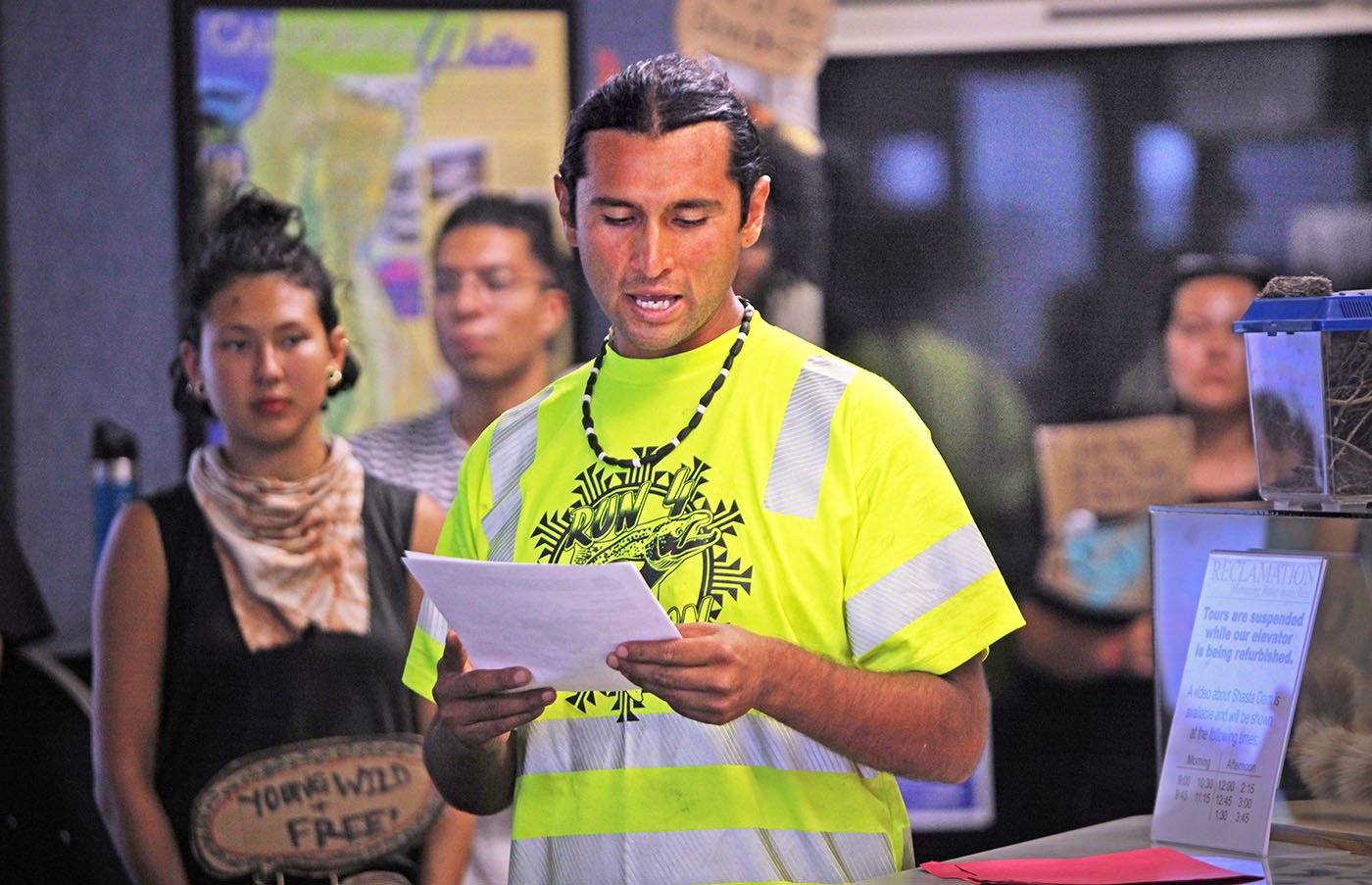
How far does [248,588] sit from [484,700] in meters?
1.15

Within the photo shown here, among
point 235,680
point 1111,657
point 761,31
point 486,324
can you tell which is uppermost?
point 761,31

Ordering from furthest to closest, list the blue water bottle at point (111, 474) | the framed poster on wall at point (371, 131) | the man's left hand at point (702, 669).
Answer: the framed poster on wall at point (371, 131) < the blue water bottle at point (111, 474) < the man's left hand at point (702, 669)

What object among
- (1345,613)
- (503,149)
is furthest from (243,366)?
(1345,613)

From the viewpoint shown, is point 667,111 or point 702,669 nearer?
point 702,669

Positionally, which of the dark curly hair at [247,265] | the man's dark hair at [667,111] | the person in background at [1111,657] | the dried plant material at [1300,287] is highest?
the man's dark hair at [667,111]

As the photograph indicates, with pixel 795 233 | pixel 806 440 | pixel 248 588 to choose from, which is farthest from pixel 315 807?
pixel 795 233

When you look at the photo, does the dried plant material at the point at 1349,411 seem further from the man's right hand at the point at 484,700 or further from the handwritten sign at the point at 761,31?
the handwritten sign at the point at 761,31

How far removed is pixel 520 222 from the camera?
3.23m

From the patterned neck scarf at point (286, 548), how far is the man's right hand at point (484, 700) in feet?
3.37

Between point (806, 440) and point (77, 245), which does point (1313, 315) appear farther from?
point (77, 245)

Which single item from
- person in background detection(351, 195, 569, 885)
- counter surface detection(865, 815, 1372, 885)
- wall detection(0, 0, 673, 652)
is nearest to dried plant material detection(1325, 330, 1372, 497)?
counter surface detection(865, 815, 1372, 885)

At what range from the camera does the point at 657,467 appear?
1.60m

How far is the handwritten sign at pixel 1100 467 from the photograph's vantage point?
12.4ft

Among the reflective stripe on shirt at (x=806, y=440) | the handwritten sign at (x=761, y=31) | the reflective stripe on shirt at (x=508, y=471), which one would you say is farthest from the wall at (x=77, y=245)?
the reflective stripe on shirt at (x=806, y=440)
